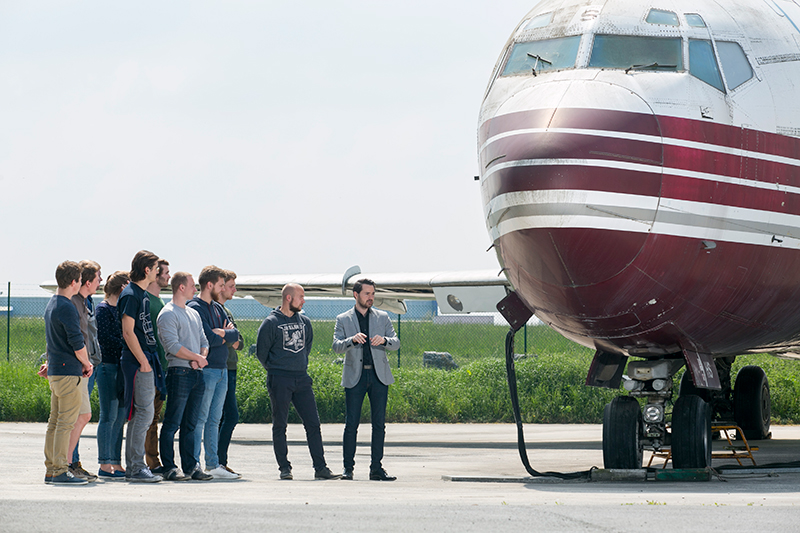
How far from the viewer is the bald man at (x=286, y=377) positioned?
10.3 meters

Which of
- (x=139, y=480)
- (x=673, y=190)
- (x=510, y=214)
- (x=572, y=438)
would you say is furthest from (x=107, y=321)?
(x=572, y=438)

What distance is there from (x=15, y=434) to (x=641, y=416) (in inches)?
428

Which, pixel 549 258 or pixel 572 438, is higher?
pixel 549 258

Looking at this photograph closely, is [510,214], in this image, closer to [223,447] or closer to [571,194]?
[571,194]

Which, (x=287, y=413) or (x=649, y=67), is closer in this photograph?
(x=649, y=67)

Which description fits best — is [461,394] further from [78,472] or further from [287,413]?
[78,472]

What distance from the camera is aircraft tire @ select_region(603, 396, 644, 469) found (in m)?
9.66

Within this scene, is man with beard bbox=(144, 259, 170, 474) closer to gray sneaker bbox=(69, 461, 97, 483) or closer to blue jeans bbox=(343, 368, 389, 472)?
gray sneaker bbox=(69, 461, 97, 483)

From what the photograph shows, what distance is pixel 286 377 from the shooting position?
1038cm

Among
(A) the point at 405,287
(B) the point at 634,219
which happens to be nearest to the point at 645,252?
(B) the point at 634,219

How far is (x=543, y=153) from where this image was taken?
831 cm

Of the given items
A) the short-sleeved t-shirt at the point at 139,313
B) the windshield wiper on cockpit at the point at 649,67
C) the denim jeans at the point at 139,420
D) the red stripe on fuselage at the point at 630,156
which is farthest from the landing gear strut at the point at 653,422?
the short-sleeved t-shirt at the point at 139,313

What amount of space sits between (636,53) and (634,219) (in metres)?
1.80

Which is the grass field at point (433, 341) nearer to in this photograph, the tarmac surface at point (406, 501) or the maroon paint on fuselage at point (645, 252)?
the tarmac surface at point (406, 501)
